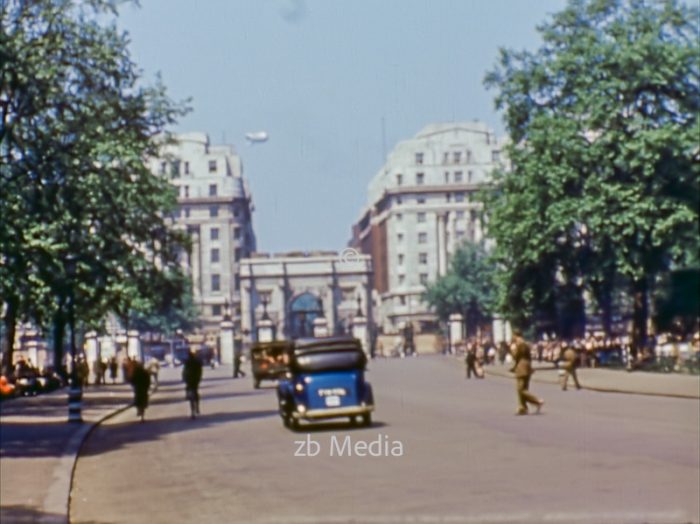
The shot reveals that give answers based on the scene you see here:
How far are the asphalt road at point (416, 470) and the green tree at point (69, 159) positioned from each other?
3707 mm

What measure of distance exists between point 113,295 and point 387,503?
32.3 meters

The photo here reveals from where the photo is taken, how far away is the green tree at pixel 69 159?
93.5ft

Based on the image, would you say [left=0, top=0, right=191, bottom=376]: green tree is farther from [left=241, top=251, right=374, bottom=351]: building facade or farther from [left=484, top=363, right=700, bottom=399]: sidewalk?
[left=484, top=363, right=700, bottom=399]: sidewalk

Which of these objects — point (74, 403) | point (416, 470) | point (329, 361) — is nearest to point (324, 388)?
point (329, 361)

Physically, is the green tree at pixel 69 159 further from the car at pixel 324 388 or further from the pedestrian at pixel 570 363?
the pedestrian at pixel 570 363

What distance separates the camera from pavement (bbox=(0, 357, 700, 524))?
14914 mm

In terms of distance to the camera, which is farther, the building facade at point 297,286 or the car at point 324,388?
the car at point 324,388

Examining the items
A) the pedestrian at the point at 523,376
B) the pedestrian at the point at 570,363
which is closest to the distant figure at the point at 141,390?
the pedestrian at the point at 523,376

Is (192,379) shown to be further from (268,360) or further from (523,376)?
(268,360)

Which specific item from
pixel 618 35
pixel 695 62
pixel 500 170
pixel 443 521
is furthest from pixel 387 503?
pixel 500 170

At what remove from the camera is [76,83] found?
119 feet

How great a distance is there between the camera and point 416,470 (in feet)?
52.0

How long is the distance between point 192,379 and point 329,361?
17.6ft

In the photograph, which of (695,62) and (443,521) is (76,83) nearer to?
(443,521)
